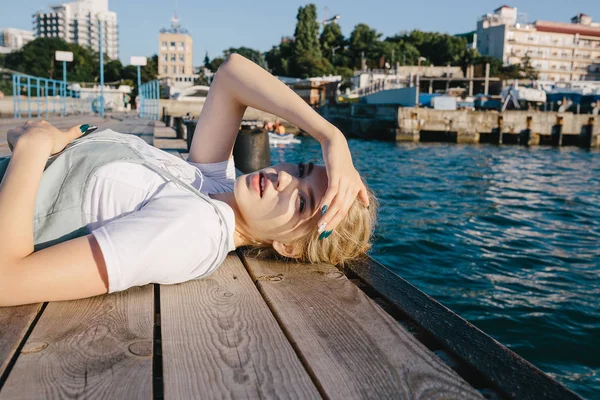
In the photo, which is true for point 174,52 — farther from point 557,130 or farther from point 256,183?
point 256,183

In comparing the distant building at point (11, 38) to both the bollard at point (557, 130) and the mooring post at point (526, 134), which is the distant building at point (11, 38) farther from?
the bollard at point (557, 130)

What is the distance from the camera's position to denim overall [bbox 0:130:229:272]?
1.91m

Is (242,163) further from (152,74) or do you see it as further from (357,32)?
(357,32)

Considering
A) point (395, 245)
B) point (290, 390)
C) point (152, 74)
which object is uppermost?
point (152, 74)

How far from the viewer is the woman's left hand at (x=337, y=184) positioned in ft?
6.72

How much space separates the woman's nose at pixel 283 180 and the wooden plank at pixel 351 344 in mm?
407

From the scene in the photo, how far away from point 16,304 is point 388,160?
64.0 feet

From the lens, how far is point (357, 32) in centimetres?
10250

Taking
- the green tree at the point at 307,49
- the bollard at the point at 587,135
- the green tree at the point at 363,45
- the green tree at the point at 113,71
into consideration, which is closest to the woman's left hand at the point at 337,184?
the bollard at the point at 587,135

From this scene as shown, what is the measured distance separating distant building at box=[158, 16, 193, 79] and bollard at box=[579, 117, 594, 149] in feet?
317

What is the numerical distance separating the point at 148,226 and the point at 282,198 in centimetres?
66

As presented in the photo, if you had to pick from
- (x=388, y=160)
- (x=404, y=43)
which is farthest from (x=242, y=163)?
(x=404, y=43)

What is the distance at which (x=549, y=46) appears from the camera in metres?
100

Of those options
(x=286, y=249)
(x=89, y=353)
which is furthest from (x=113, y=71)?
(x=89, y=353)
